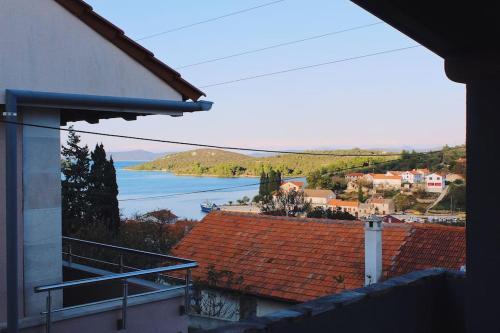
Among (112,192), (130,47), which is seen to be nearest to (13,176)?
(130,47)

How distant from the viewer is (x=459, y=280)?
5203 millimetres

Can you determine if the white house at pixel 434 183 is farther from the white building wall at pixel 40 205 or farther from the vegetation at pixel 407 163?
the white building wall at pixel 40 205

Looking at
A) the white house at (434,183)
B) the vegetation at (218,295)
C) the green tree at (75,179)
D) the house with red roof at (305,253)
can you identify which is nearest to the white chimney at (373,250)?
the house with red roof at (305,253)

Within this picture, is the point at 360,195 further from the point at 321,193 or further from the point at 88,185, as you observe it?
the point at 88,185

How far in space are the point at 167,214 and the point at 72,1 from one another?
59.0ft

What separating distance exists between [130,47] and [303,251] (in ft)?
38.5

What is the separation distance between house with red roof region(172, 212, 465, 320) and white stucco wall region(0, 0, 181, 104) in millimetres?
7792

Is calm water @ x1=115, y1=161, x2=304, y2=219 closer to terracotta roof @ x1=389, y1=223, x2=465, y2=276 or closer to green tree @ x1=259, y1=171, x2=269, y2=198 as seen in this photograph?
green tree @ x1=259, y1=171, x2=269, y2=198

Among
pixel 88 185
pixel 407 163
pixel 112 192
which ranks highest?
pixel 407 163

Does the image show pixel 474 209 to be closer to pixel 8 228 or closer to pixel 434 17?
pixel 434 17

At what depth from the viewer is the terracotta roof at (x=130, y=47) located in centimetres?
525

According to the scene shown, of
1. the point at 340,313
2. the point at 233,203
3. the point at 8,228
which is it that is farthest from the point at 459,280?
the point at 233,203

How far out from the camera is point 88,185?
25.4 metres

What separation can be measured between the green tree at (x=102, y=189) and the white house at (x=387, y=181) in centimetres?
1028
